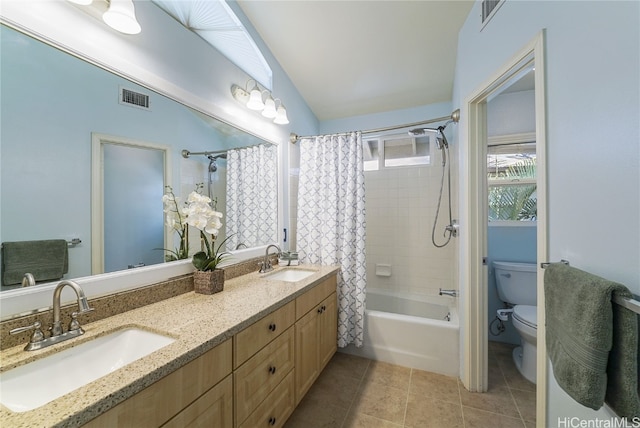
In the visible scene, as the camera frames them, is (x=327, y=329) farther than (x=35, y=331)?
Yes

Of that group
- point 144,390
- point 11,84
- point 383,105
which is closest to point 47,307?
point 144,390

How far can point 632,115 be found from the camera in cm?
66

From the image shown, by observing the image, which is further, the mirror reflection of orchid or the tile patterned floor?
the tile patterned floor

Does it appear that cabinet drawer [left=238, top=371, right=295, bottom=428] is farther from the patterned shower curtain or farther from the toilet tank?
the toilet tank

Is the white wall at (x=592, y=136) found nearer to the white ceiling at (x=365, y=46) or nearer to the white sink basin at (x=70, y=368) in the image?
the white ceiling at (x=365, y=46)

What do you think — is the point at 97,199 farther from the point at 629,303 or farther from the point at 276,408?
the point at 629,303


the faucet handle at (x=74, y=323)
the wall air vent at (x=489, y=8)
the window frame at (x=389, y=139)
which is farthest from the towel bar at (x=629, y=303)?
the window frame at (x=389, y=139)

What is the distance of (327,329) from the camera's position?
1.89m

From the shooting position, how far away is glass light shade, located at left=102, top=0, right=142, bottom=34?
981 mm

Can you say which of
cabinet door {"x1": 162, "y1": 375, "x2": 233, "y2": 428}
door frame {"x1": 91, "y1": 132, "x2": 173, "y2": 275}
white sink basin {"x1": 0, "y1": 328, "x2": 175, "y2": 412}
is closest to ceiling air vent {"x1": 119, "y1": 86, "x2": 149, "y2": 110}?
door frame {"x1": 91, "y1": 132, "x2": 173, "y2": 275}

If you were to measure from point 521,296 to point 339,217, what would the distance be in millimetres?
1803

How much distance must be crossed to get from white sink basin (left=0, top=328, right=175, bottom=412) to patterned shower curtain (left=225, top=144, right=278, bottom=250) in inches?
33.5

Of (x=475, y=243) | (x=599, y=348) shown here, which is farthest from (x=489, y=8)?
(x=599, y=348)

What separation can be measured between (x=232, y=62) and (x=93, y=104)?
1.04 m
